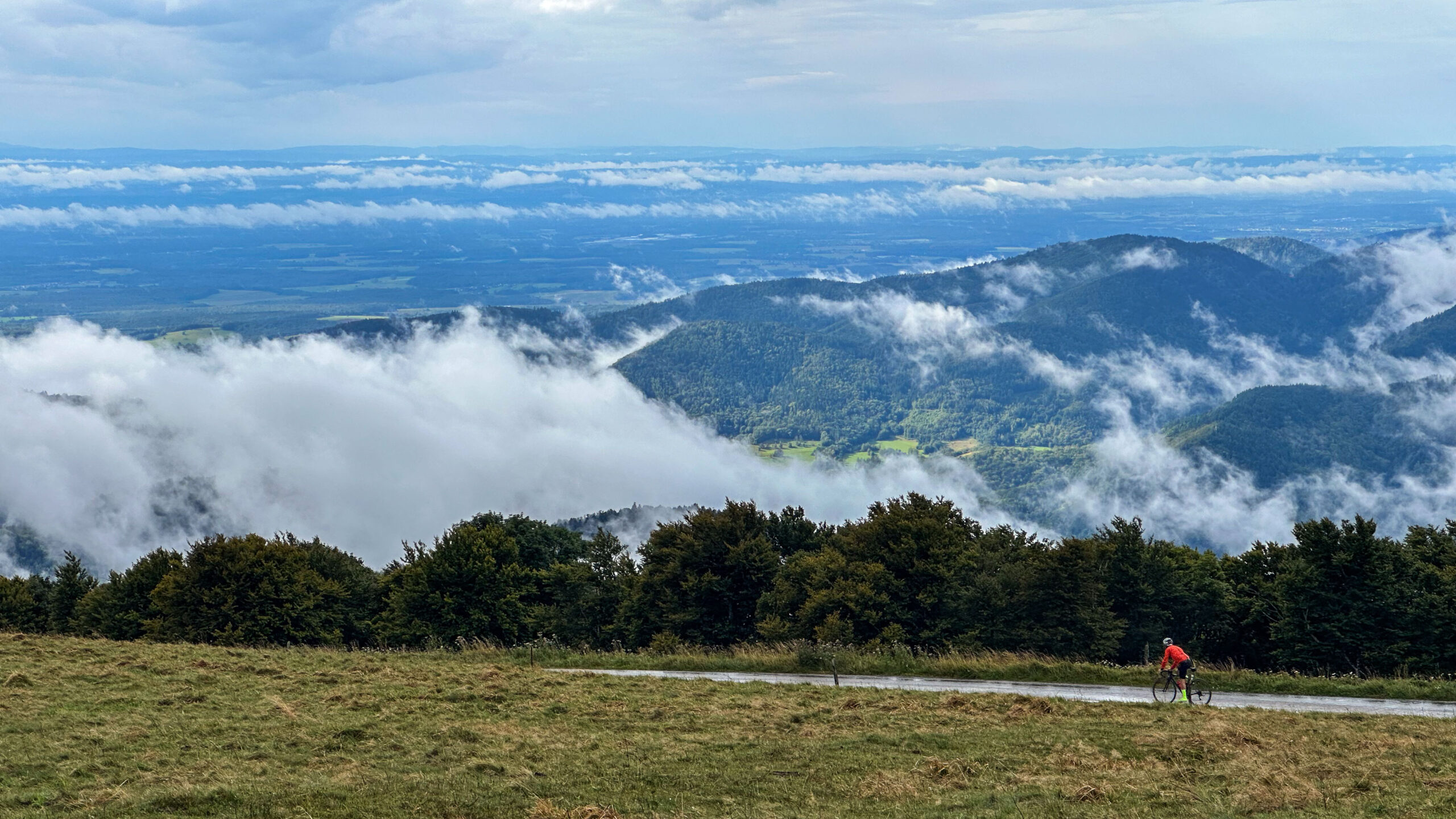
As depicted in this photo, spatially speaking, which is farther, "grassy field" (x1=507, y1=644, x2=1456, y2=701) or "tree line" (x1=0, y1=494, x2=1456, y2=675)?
"tree line" (x1=0, y1=494, x2=1456, y2=675)

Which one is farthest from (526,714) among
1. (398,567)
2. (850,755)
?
(398,567)

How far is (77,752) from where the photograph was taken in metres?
19.0

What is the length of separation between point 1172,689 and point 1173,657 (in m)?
0.96

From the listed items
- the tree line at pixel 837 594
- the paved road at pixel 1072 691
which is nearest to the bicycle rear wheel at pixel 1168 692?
the paved road at pixel 1072 691

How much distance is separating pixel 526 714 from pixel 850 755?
7.63 metres

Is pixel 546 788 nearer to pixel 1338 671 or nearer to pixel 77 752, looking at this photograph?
pixel 77 752

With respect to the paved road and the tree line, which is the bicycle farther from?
the tree line

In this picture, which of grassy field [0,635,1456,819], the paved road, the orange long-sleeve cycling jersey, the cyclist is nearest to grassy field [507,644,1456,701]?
the paved road

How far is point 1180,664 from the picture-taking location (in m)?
27.2

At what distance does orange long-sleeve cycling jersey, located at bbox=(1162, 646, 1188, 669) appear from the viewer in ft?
88.6

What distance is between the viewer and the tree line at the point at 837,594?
3719cm

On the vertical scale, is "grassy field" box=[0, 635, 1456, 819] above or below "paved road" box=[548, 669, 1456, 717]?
above

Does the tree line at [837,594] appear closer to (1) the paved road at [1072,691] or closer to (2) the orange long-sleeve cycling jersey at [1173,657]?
(1) the paved road at [1072,691]

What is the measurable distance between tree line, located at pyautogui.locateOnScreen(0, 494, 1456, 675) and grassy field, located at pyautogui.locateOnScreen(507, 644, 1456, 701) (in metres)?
3.92
